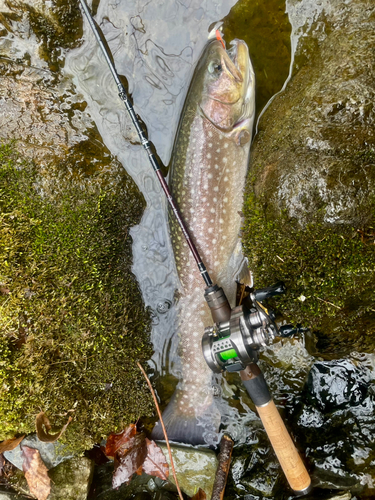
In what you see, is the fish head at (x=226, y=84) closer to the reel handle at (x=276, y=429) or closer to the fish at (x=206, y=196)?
the fish at (x=206, y=196)

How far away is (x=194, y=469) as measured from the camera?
2.60 metres

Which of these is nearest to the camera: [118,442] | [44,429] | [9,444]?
[44,429]

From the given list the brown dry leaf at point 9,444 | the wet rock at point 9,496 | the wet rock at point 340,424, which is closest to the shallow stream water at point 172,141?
the wet rock at point 340,424

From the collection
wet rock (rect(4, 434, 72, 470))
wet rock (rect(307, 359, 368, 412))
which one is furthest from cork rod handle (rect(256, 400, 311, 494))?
wet rock (rect(4, 434, 72, 470))

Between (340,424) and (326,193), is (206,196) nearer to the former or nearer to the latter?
(326,193)

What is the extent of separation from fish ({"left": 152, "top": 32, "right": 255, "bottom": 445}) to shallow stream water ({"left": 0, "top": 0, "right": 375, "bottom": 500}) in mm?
132

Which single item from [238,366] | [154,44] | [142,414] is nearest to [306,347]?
[238,366]

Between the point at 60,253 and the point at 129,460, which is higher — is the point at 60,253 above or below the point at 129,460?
above

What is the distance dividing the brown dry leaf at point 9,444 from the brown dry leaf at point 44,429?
29cm

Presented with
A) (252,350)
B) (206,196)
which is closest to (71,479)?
(252,350)

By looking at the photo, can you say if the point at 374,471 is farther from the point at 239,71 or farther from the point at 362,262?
the point at 239,71

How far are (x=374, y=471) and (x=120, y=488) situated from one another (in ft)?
5.97

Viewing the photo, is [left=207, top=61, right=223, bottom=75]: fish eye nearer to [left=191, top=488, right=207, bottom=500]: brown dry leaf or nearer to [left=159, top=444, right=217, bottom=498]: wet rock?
[left=159, top=444, right=217, bottom=498]: wet rock

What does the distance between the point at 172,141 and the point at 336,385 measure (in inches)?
84.4
